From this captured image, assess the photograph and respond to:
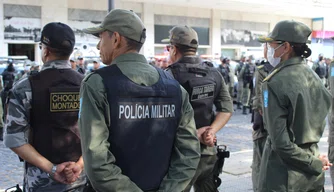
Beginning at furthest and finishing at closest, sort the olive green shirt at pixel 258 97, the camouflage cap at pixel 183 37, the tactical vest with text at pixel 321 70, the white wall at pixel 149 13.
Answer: the white wall at pixel 149 13 < the tactical vest with text at pixel 321 70 < the olive green shirt at pixel 258 97 < the camouflage cap at pixel 183 37

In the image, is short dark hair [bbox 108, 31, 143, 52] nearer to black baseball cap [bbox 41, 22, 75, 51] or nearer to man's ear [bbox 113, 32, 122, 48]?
man's ear [bbox 113, 32, 122, 48]

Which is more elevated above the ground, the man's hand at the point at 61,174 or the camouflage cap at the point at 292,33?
the camouflage cap at the point at 292,33

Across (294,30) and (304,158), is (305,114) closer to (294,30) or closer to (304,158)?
(304,158)

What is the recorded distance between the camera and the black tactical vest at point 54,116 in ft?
9.30

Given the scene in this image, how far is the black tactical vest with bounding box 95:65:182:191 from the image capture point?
218 centimetres

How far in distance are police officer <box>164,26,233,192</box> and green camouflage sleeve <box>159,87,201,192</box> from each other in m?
1.11

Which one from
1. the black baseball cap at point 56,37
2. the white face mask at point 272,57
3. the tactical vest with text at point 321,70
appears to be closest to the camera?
the black baseball cap at point 56,37

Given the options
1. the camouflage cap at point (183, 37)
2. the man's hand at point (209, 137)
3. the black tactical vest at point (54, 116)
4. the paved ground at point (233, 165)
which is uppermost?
the camouflage cap at point (183, 37)

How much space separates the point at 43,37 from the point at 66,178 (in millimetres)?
1003

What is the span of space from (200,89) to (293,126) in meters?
0.97

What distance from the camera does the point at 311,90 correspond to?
2.96 meters

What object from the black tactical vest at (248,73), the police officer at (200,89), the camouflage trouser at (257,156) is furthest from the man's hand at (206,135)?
the black tactical vest at (248,73)

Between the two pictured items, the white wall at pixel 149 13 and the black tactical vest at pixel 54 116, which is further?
the white wall at pixel 149 13

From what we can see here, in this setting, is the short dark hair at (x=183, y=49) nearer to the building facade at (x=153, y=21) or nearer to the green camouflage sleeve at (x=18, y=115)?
the green camouflage sleeve at (x=18, y=115)
